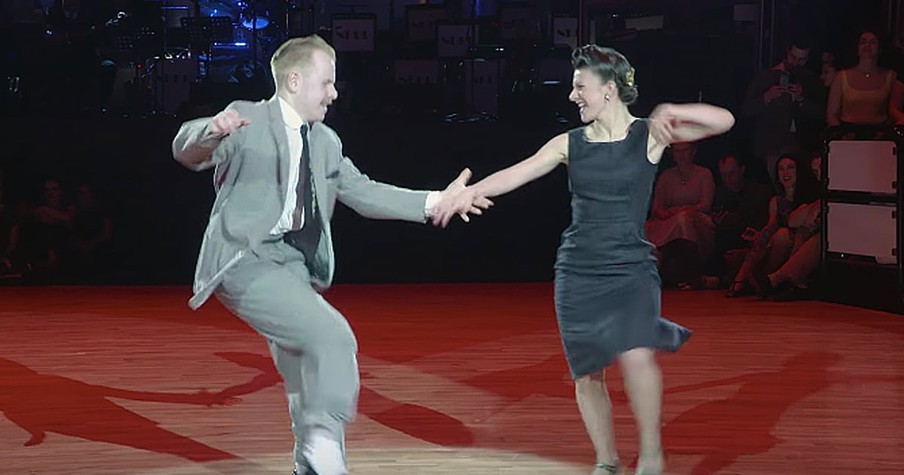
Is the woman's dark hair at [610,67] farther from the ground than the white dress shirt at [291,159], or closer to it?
farther from the ground

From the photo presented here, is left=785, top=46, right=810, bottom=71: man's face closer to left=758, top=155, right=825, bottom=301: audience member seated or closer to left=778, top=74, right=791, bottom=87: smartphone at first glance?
left=778, top=74, right=791, bottom=87: smartphone

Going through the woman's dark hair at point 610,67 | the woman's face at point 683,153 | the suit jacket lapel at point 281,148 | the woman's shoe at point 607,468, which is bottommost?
the woman's shoe at point 607,468

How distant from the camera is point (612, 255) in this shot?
179 inches

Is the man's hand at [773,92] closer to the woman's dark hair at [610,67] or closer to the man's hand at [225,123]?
the woman's dark hair at [610,67]

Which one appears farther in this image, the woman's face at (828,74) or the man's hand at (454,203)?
the woman's face at (828,74)

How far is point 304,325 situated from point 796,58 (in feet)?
24.8

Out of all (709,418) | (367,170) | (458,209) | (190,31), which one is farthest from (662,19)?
(458,209)

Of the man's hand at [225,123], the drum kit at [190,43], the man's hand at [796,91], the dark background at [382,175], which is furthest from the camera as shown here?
the drum kit at [190,43]

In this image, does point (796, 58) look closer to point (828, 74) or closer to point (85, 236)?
point (828, 74)

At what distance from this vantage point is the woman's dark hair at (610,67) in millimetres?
4551

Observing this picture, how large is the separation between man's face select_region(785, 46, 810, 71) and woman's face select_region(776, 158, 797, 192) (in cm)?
114

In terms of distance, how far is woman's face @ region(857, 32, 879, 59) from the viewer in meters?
9.68

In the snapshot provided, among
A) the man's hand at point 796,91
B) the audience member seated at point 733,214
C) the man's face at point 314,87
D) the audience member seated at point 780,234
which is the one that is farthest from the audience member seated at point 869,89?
the man's face at point 314,87

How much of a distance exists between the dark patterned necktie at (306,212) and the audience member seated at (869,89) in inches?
242
